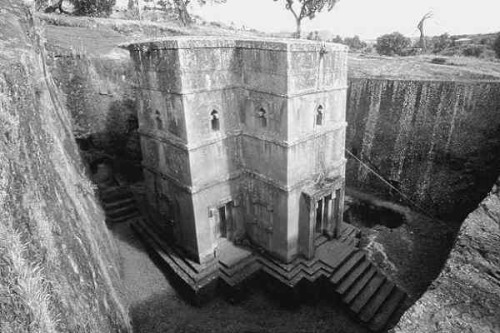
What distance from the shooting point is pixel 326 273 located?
10.5m

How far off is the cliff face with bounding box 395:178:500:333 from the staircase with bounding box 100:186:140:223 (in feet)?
41.9

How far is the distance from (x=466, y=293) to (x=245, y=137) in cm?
753

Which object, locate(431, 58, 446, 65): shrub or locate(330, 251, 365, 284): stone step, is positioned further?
locate(431, 58, 446, 65): shrub

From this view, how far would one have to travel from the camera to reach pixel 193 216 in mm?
10391

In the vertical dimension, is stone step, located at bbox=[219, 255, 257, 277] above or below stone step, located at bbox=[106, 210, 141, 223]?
above

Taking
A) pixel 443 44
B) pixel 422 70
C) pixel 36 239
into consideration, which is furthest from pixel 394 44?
pixel 36 239

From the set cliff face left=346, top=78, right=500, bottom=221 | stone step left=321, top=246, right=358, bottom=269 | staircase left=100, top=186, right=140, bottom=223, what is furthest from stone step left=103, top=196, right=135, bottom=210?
cliff face left=346, top=78, right=500, bottom=221

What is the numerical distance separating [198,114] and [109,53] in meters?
11.4

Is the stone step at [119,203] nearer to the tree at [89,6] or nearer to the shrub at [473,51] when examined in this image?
the tree at [89,6]

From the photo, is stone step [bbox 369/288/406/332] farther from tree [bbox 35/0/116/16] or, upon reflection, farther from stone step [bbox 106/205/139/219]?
Result: tree [bbox 35/0/116/16]

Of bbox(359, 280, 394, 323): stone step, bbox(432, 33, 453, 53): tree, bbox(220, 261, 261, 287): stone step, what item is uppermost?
bbox(432, 33, 453, 53): tree

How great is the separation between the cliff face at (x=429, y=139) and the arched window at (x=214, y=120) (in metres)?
10.3

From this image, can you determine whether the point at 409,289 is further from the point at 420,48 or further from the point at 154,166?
the point at 420,48

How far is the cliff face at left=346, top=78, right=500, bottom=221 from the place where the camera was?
45.6 feet
